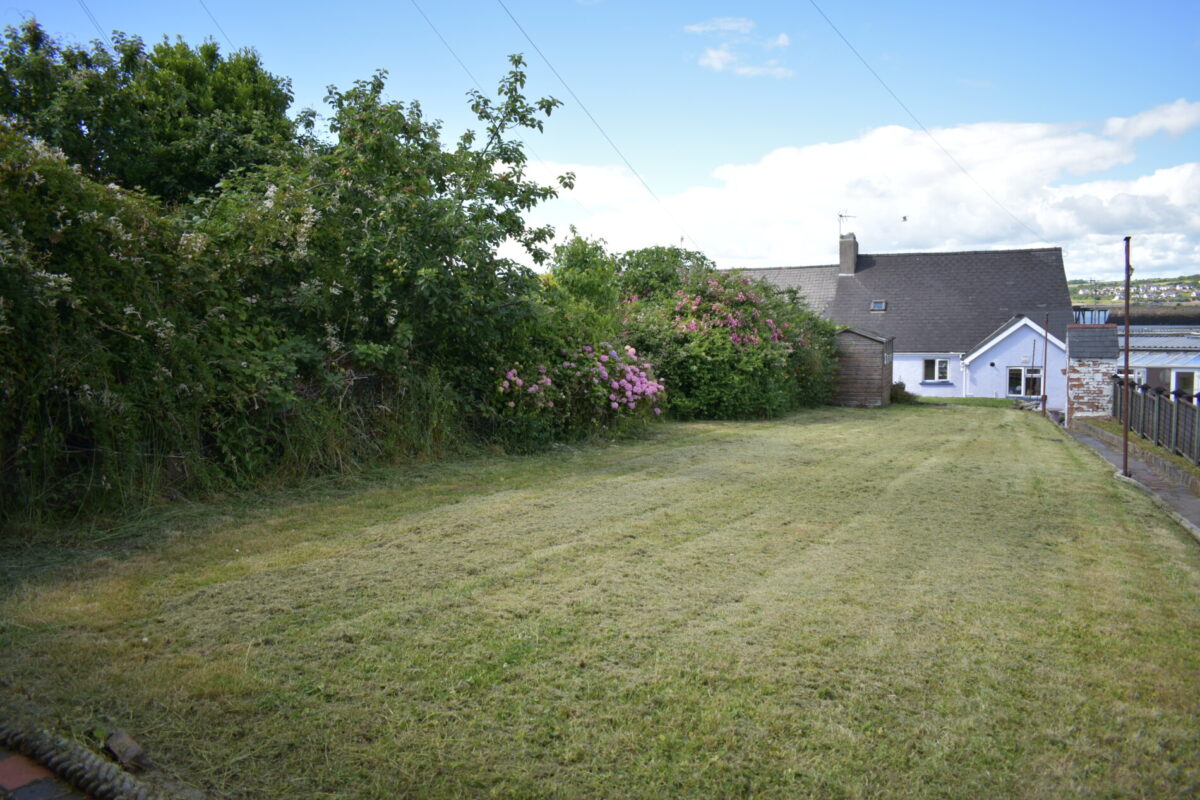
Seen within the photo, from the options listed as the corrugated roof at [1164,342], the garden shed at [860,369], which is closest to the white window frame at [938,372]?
the corrugated roof at [1164,342]

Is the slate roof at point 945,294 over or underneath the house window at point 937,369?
over

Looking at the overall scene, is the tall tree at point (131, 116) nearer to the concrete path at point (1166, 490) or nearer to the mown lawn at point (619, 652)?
the mown lawn at point (619, 652)

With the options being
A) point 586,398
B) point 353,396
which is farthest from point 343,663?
point 586,398

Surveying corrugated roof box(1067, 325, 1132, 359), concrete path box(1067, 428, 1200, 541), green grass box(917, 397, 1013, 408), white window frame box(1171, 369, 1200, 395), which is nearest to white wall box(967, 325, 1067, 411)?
green grass box(917, 397, 1013, 408)

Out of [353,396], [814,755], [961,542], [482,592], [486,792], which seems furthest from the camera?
[353,396]

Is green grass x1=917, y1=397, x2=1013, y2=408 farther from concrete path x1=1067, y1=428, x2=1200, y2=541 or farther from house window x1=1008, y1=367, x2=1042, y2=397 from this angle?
concrete path x1=1067, y1=428, x2=1200, y2=541

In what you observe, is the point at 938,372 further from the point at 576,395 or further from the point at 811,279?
the point at 576,395

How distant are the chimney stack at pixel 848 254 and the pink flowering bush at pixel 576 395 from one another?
29589 millimetres

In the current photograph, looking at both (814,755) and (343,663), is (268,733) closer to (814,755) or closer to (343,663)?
(343,663)

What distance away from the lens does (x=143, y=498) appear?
524 centimetres

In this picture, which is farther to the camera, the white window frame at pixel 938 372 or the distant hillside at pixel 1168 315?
the distant hillside at pixel 1168 315

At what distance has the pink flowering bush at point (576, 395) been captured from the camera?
29.9 ft

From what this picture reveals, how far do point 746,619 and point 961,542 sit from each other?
2.35 metres

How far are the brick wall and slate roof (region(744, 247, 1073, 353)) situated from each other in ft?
52.6
